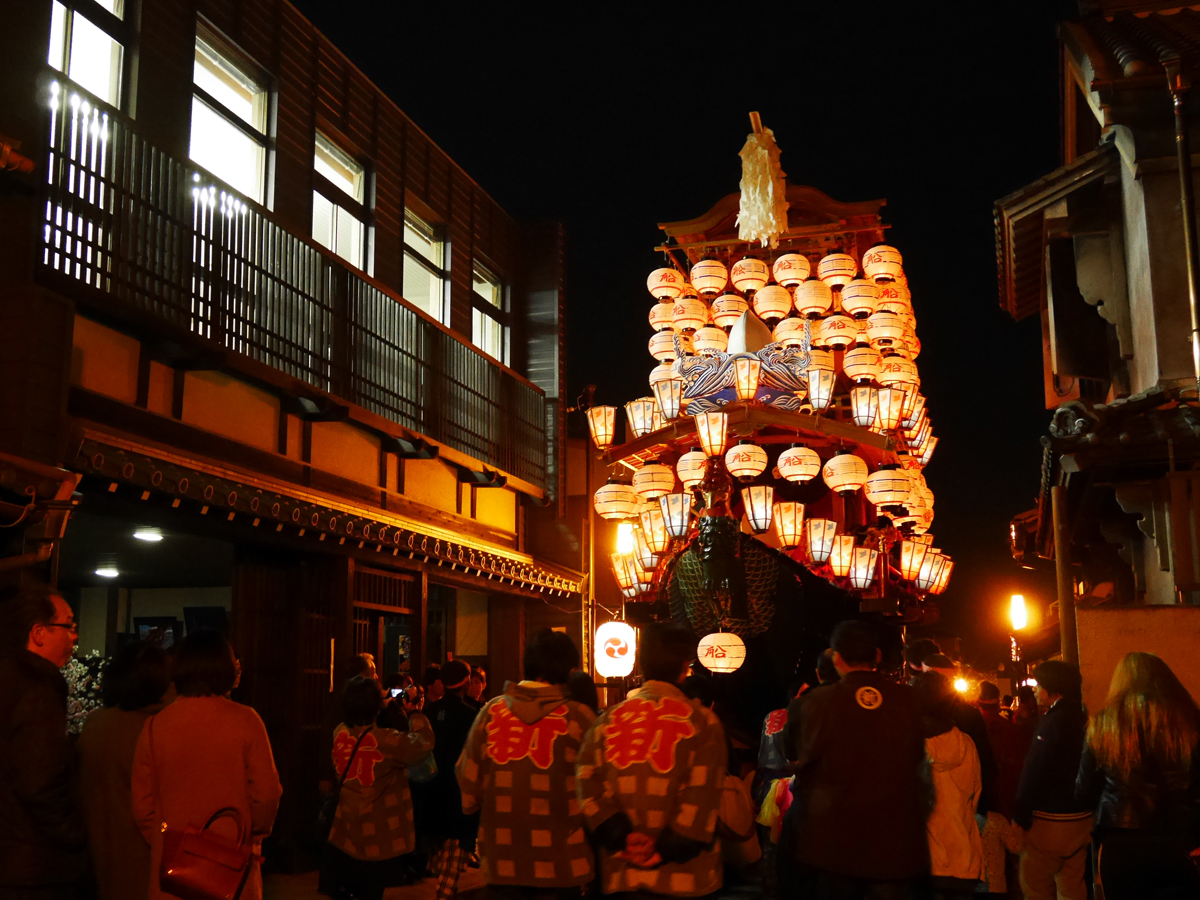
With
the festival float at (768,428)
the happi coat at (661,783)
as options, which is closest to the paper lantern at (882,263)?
the festival float at (768,428)

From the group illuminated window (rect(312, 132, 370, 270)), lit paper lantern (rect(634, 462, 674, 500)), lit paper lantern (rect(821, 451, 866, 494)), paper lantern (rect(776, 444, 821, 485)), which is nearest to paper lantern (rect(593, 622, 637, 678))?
lit paper lantern (rect(634, 462, 674, 500))

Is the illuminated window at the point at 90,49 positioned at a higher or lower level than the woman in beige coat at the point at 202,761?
higher

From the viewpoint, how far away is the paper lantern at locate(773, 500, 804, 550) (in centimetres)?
1925

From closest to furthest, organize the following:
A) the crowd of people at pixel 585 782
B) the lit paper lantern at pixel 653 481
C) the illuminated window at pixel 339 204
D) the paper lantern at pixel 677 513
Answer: the crowd of people at pixel 585 782 < the illuminated window at pixel 339 204 < the paper lantern at pixel 677 513 < the lit paper lantern at pixel 653 481

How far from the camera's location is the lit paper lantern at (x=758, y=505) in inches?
735

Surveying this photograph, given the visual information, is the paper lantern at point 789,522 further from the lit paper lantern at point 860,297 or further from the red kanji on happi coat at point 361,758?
the red kanji on happi coat at point 361,758

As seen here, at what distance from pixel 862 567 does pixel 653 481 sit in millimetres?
4111

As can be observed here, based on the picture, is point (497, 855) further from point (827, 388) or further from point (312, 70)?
point (827, 388)

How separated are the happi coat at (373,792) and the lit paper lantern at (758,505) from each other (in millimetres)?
11212

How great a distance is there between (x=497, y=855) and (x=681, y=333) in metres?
20.8

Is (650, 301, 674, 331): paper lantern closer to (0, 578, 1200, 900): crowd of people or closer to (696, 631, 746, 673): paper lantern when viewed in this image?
(696, 631, 746, 673): paper lantern

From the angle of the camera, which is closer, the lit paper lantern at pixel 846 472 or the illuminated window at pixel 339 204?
the illuminated window at pixel 339 204

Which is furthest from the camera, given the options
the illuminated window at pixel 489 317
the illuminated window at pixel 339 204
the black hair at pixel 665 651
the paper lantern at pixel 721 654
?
the illuminated window at pixel 489 317

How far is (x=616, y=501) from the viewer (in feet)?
65.6
